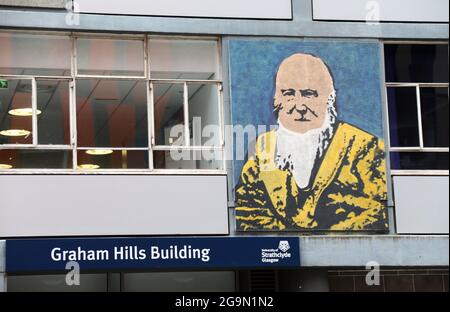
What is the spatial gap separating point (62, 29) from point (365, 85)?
512 cm

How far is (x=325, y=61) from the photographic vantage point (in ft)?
55.9

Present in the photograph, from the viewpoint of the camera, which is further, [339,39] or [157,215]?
[339,39]

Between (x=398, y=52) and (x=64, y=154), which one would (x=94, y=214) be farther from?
(x=398, y=52)

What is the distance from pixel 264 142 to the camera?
16609 mm

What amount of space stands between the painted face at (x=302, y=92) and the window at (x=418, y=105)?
1.20 m

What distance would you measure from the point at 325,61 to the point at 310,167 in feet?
6.02

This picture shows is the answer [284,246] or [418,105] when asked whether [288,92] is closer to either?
[418,105]

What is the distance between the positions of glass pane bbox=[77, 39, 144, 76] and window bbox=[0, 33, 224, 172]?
0.02m

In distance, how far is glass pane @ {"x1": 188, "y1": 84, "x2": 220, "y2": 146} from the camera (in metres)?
16.7

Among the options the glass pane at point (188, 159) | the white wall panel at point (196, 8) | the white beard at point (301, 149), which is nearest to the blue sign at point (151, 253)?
the white beard at point (301, 149)

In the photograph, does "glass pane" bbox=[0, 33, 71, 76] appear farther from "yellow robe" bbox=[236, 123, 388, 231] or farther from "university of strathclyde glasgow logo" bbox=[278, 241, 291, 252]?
"university of strathclyde glasgow logo" bbox=[278, 241, 291, 252]

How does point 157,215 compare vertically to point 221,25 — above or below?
below

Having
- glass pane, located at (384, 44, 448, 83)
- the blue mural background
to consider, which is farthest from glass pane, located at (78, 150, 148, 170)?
glass pane, located at (384, 44, 448, 83)
